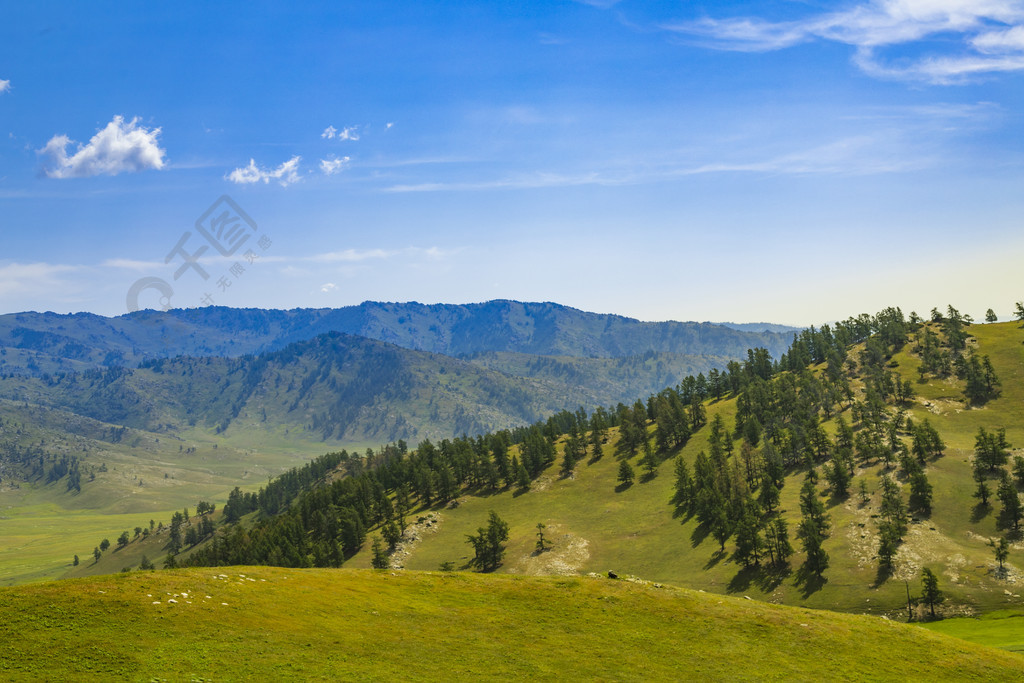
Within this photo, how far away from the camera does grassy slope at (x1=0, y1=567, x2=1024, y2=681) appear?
52.9m

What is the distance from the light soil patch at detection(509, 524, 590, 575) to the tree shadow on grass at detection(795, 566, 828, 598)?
62.8 m

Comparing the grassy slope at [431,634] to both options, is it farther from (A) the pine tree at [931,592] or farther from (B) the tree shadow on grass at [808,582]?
(B) the tree shadow on grass at [808,582]

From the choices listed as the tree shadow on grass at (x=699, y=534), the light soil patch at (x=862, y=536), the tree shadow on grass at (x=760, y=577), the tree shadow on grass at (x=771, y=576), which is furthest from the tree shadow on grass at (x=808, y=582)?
the tree shadow on grass at (x=699, y=534)

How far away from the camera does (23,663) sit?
47.6m

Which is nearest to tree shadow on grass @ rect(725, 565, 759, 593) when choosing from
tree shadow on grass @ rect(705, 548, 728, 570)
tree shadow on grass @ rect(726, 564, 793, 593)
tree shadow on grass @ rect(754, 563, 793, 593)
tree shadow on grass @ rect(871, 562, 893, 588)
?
tree shadow on grass @ rect(726, 564, 793, 593)

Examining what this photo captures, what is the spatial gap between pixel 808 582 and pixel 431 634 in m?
117

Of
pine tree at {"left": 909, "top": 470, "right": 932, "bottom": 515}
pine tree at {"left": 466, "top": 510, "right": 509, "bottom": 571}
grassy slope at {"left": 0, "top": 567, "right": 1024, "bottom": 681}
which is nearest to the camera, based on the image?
grassy slope at {"left": 0, "top": 567, "right": 1024, "bottom": 681}

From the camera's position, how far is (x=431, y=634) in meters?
67.2

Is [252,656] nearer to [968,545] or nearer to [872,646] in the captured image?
[872,646]

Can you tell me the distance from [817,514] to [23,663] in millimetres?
175238

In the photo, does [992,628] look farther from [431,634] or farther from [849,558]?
[431,634]

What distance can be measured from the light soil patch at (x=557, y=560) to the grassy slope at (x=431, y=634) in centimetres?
9980

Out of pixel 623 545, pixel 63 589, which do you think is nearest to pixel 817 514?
pixel 623 545

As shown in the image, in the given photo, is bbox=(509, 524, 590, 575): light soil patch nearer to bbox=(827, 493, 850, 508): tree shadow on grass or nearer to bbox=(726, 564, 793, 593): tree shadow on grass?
bbox=(726, 564, 793, 593): tree shadow on grass
